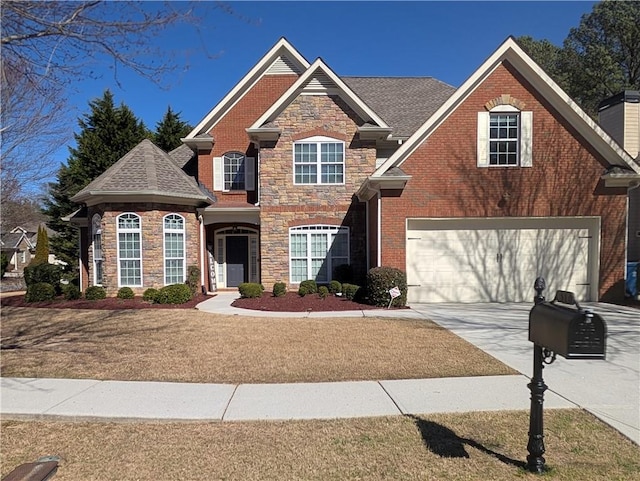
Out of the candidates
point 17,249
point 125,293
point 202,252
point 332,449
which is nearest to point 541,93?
point 332,449

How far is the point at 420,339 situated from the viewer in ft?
27.1

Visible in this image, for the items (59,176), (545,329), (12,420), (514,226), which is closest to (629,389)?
(545,329)

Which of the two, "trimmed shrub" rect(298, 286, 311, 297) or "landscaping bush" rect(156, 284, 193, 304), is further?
"trimmed shrub" rect(298, 286, 311, 297)

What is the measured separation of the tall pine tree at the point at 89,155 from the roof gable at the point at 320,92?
15034mm

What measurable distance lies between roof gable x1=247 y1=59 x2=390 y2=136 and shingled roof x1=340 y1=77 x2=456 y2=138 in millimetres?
2168

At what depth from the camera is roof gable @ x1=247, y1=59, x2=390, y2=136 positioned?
15.4m

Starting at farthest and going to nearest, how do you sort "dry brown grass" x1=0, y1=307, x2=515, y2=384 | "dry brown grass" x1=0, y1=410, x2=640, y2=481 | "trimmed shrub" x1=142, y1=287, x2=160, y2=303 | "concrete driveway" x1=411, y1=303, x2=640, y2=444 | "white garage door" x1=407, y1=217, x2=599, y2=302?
1. "trimmed shrub" x1=142, y1=287, x2=160, y2=303
2. "white garage door" x1=407, y1=217, x2=599, y2=302
3. "dry brown grass" x1=0, y1=307, x2=515, y2=384
4. "concrete driveway" x1=411, y1=303, x2=640, y2=444
5. "dry brown grass" x1=0, y1=410, x2=640, y2=481

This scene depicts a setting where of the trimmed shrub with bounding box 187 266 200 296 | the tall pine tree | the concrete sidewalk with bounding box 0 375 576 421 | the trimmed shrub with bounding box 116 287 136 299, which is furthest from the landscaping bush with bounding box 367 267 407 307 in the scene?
the tall pine tree

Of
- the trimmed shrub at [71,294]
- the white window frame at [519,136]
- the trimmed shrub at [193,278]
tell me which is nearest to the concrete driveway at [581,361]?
the white window frame at [519,136]

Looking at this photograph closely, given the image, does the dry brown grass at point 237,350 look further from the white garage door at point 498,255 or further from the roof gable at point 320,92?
the roof gable at point 320,92

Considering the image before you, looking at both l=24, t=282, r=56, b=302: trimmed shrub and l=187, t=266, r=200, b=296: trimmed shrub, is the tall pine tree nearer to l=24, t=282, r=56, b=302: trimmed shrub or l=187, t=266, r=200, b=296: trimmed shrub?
l=24, t=282, r=56, b=302: trimmed shrub

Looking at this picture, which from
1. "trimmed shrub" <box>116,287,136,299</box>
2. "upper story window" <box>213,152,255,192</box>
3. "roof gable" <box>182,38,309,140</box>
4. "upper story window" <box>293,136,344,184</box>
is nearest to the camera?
"trimmed shrub" <box>116,287,136,299</box>

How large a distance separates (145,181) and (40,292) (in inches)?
229

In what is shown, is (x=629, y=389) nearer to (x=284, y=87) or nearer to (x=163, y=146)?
(x=284, y=87)
